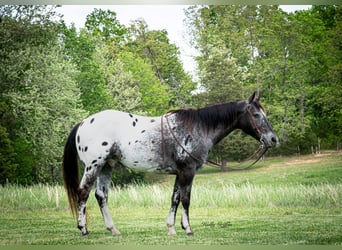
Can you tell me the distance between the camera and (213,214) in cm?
643

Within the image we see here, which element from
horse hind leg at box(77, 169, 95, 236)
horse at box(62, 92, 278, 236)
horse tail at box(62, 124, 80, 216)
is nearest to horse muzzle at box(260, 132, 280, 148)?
horse at box(62, 92, 278, 236)

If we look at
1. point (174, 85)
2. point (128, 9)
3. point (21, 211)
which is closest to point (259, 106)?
point (174, 85)

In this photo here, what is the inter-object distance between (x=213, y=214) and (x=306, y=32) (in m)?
3.32

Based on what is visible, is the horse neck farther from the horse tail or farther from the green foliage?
the green foliage

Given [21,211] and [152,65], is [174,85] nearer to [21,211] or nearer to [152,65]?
[152,65]

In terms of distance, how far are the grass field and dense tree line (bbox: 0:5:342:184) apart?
378 mm

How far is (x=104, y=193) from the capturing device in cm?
512

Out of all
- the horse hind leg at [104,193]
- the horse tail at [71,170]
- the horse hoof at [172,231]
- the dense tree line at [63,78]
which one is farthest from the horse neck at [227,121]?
the dense tree line at [63,78]

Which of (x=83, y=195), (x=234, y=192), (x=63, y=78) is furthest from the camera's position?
(x=63, y=78)

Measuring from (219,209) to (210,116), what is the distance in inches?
85.6

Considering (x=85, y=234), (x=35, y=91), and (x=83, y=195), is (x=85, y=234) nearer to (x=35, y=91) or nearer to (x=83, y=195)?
(x=83, y=195)

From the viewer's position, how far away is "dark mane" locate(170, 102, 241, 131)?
5098 millimetres

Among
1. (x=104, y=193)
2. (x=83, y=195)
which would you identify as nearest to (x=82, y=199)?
(x=83, y=195)

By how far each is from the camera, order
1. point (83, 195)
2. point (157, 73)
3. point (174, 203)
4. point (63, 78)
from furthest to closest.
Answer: point (63, 78)
point (157, 73)
point (174, 203)
point (83, 195)
